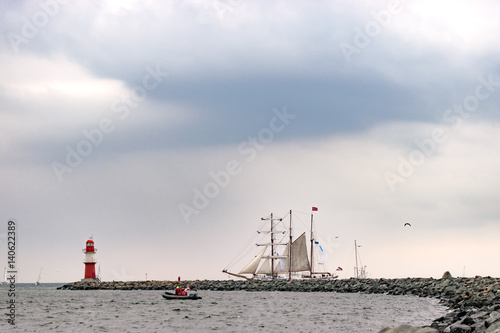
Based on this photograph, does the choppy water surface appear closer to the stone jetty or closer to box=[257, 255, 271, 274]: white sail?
the stone jetty

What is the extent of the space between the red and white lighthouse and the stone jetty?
3064 mm

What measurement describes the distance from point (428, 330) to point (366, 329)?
56.0 feet

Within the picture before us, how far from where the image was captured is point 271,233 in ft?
487

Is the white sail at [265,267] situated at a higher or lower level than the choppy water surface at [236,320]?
higher

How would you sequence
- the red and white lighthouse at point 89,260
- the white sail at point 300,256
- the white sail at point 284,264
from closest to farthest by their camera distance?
the red and white lighthouse at point 89,260, the white sail at point 300,256, the white sail at point 284,264

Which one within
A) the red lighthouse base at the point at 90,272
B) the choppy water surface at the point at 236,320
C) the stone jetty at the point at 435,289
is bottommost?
the choppy water surface at the point at 236,320

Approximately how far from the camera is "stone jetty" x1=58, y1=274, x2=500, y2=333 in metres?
29.0

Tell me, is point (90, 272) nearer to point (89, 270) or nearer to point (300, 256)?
point (89, 270)

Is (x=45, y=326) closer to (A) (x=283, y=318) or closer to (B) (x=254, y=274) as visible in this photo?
(A) (x=283, y=318)

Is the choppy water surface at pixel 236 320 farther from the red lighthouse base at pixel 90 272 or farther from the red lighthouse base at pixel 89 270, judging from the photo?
the red lighthouse base at pixel 90 272

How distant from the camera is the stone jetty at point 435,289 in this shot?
28953 mm

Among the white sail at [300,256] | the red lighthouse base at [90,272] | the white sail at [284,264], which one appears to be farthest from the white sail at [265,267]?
the red lighthouse base at [90,272]

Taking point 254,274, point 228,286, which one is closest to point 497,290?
point 228,286

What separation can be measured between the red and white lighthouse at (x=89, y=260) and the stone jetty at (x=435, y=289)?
3.06 metres
